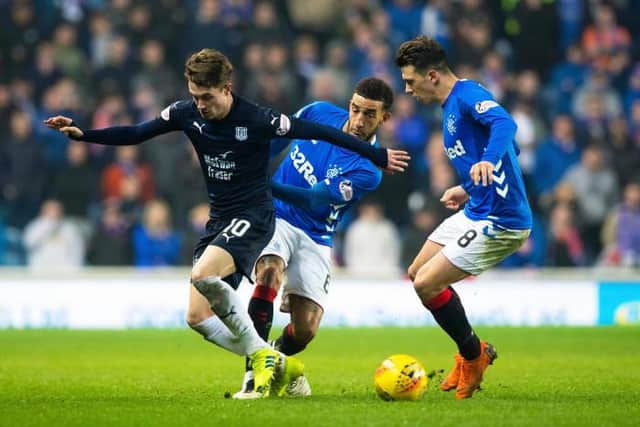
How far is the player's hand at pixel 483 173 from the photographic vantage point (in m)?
7.46

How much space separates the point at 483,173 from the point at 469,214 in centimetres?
118

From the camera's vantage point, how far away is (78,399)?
26.1ft

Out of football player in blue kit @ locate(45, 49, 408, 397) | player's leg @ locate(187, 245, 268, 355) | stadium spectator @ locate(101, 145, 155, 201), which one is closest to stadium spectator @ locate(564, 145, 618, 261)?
stadium spectator @ locate(101, 145, 155, 201)

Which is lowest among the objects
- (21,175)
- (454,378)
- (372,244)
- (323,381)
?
(323,381)

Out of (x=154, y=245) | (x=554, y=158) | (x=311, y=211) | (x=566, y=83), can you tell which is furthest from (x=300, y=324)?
(x=566, y=83)

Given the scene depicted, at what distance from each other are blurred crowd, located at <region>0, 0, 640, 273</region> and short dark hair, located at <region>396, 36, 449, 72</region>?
814 centimetres

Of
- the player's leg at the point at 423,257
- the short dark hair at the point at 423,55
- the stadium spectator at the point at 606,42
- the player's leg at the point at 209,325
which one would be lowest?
the player's leg at the point at 209,325

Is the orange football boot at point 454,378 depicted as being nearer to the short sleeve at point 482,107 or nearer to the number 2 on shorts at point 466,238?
the number 2 on shorts at point 466,238

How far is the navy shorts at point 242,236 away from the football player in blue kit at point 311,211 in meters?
0.44

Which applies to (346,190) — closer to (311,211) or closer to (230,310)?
(311,211)

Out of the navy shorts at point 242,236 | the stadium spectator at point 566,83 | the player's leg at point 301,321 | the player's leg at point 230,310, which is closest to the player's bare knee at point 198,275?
the player's leg at point 230,310

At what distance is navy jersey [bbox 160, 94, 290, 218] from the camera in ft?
26.1

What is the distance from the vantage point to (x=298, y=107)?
58.3 ft

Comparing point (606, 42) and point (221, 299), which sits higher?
point (606, 42)
